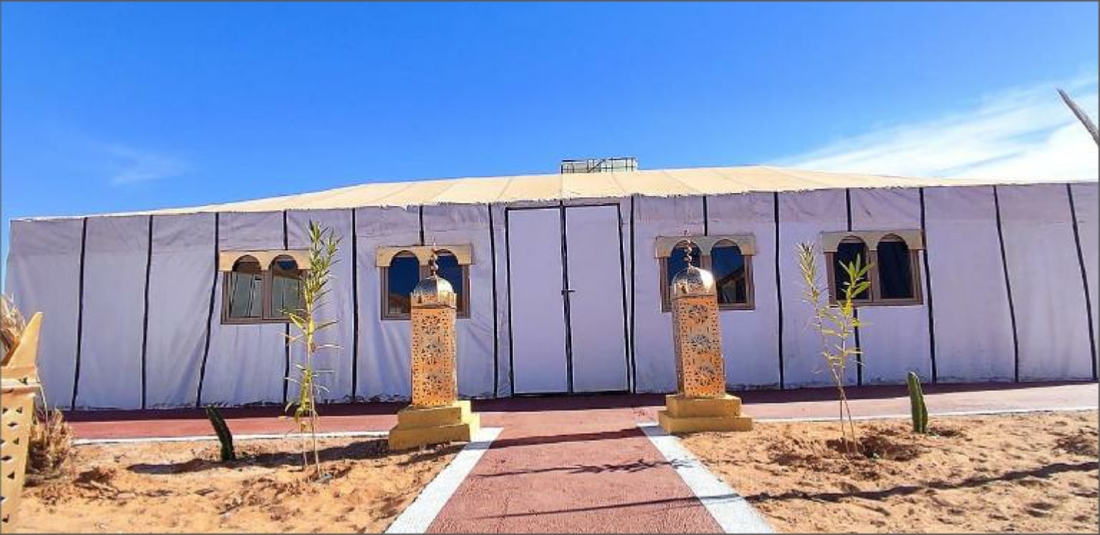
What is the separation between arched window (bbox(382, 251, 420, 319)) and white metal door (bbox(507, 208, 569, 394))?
1.31 meters

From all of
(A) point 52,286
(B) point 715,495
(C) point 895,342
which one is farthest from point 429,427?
(A) point 52,286

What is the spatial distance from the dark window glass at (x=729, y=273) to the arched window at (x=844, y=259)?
1.11 meters

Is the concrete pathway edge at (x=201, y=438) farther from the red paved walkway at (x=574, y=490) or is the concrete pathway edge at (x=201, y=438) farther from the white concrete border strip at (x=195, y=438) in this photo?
the red paved walkway at (x=574, y=490)

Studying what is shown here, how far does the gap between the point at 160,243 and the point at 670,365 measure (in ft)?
22.2

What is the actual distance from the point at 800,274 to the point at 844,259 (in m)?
0.77

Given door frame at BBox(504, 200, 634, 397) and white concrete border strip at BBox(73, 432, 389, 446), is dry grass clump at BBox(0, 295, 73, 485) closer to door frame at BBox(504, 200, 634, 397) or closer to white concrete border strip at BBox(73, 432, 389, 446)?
white concrete border strip at BBox(73, 432, 389, 446)

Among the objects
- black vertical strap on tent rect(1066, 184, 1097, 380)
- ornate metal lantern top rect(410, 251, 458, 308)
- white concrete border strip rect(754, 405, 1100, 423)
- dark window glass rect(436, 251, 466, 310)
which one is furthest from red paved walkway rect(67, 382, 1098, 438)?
dark window glass rect(436, 251, 466, 310)

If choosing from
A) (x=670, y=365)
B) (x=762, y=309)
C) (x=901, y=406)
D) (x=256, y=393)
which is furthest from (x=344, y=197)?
(x=901, y=406)

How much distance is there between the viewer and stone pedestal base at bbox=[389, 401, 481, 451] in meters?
5.18

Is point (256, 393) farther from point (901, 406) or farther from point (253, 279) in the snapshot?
point (901, 406)

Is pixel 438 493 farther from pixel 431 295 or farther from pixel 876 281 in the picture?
pixel 876 281

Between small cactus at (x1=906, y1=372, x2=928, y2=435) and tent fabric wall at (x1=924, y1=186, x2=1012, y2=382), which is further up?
tent fabric wall at (x1=924, y1=186, x2=1012, y2=382)

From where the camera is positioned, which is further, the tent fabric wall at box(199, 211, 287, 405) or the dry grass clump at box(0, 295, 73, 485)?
the tent fabric wall at box(199, 211, 287, 405)

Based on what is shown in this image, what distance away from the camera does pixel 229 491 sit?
3.97m
